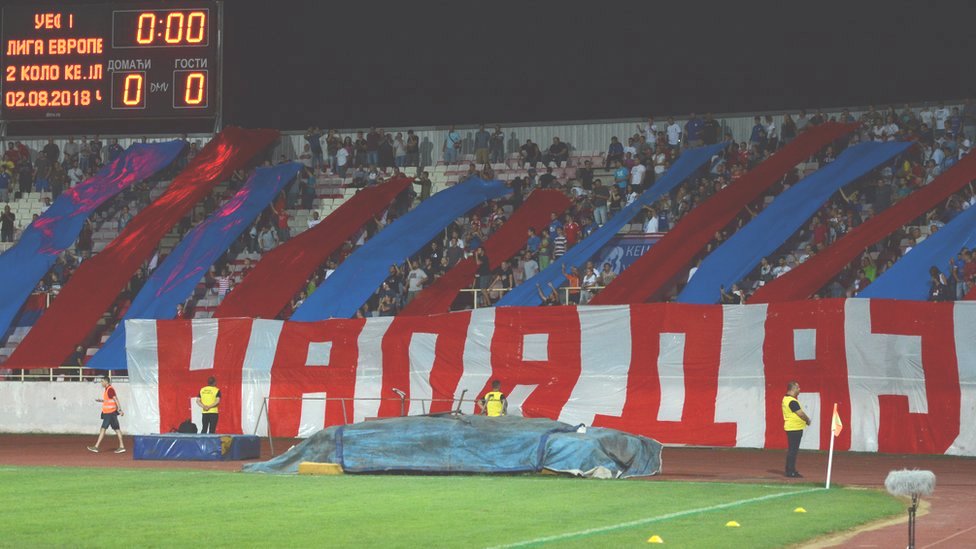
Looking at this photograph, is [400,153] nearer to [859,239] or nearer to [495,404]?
[859,239]

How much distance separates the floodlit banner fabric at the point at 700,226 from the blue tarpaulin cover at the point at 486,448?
10723 millimetres

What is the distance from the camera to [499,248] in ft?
134

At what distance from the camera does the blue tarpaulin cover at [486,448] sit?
A: 79.4 ft

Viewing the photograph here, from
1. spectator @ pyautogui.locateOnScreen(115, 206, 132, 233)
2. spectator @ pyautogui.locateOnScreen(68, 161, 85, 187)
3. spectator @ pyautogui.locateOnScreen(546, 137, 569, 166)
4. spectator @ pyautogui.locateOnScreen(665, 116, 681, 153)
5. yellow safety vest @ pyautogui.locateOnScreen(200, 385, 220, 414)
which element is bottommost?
yellow safety vest @ pyautogui.locateOnScreen(200, 385, 220, 414)

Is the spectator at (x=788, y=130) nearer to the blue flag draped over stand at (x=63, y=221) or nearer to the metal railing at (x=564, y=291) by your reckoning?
the metal railing at (x=564, y=291)

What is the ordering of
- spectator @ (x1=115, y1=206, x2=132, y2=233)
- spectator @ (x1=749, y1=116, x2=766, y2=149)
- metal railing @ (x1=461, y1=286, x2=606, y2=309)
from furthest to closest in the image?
spectator @ (x1=115, y1=206, x2=132, y2=233), spectator @ (x1=749, y1=116, x2=766, y2=149), metal railing @ (x1=461, y1=286, x2=606, y2=309)

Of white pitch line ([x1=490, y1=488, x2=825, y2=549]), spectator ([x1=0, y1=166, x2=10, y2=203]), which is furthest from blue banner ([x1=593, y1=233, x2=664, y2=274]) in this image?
spectator ([x1=0, y1=166, x2=10, y2=203])

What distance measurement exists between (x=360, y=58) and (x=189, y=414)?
854 inches

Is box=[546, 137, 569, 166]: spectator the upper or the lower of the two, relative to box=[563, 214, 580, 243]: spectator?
upper

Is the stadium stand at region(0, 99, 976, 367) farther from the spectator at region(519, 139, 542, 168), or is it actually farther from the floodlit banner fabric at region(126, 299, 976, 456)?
the floodlit banner fabric at region(126, 299, 976, 456)

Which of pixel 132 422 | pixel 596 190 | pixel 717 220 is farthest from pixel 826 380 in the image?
pixel 132 422

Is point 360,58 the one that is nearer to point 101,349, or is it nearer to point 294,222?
point 294,222

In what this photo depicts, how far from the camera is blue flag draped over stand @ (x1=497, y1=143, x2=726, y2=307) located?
3738 centimetres

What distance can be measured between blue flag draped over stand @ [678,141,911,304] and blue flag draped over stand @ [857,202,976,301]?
394 centimetres
